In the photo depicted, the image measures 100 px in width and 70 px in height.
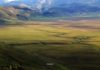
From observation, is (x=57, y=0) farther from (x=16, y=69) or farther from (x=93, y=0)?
(x=16, y=69)

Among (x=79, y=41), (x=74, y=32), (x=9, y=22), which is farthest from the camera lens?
(x=9, y=22)

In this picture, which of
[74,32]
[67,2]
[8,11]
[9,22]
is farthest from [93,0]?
[74,32]

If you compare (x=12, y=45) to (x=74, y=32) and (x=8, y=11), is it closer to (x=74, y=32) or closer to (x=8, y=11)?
(x=74, y=32)

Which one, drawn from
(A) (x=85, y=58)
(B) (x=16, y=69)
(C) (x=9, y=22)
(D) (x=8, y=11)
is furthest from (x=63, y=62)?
(D) (x=8, y=11)

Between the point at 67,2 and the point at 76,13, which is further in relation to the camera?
the point at 67,2

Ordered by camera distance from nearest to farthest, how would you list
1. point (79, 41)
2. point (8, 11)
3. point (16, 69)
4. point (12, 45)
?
point (16, 69), point (12, 45), point (79, 41), point (8, 11)

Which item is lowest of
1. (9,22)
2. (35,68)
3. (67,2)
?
(35,68)

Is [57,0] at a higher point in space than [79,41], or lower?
higher
